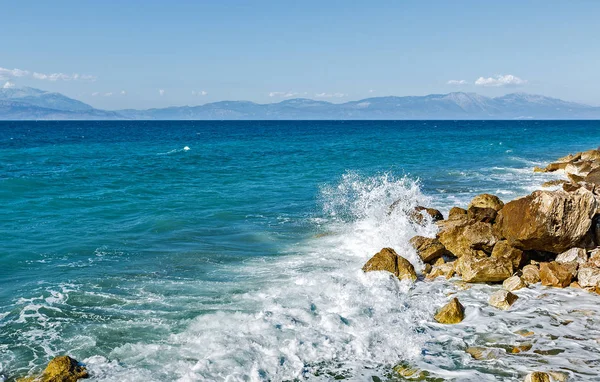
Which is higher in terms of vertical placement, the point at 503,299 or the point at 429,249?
the point at 429,249

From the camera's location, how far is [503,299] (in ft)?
36.1

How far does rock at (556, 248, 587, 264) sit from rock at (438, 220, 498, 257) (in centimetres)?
164

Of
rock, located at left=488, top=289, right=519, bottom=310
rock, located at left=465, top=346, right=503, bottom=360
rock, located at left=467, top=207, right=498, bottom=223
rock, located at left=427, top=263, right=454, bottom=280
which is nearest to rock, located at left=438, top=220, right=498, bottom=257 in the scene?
rock, located at left=467, top=207, right=498, bottom=223

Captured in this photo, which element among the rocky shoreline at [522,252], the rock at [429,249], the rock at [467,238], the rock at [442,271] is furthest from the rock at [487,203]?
the rock at [442,271]

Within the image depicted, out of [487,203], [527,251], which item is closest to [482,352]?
[527,251]

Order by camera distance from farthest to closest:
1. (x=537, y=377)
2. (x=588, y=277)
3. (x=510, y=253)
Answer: (x=510, y=253) → (x=588, y=277) → (x=537, y=377)

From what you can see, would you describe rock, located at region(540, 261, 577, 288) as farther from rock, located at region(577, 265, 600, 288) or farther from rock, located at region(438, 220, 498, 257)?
rock, located at region(438, 220, 498, 257)

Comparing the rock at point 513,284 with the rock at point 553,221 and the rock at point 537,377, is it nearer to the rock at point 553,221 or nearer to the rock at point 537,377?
the rock at point 553,221

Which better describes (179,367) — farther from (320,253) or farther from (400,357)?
(320,253)

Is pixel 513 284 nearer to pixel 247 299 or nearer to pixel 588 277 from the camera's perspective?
pixel 588 277

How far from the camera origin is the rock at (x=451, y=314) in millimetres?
10398

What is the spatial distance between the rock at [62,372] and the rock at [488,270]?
28.4ft

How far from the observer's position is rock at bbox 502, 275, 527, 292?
471 inches

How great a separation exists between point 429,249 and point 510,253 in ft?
7.01
